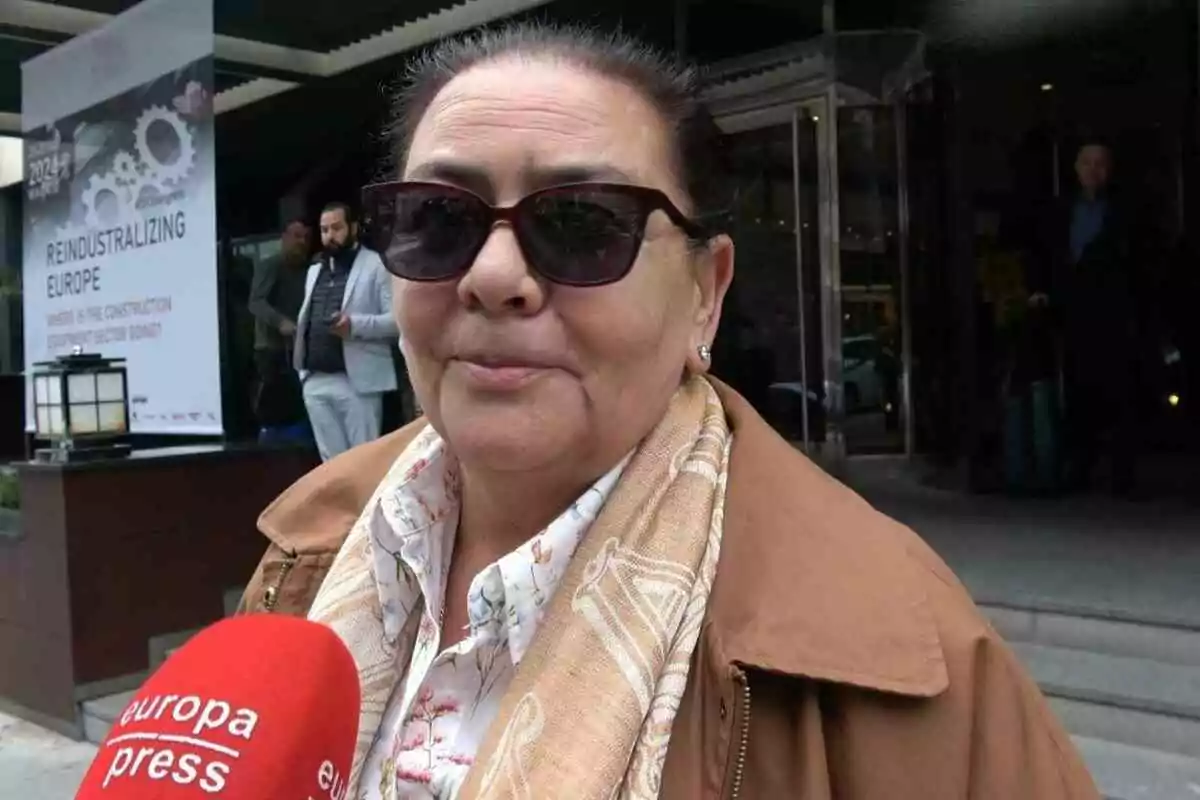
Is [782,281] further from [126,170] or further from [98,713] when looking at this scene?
[98,713]

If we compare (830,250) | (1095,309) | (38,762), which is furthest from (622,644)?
(830,250)

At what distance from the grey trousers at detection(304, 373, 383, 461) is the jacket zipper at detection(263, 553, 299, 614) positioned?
11.3 ft

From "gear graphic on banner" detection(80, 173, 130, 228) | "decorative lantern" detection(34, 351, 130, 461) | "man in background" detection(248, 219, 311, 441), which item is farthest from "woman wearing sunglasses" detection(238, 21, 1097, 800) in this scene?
"gear graphic on banner" detection(80, 173, 130, 228)

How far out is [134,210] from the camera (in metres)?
5.53

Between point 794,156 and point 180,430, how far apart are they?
160 inches

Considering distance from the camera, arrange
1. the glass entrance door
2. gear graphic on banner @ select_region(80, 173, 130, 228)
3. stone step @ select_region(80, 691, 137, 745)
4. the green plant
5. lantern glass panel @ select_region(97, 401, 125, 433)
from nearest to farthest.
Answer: stone step @ select_region(80, 691, 137, 745) < lantern glass panel @ select_region(97, 401, 125, 433) < the green plant < gear graphic on banner @ select_region(80, 173, 130, 228) < the glass entrance door

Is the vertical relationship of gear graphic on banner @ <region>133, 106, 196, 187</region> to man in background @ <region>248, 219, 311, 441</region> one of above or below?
above

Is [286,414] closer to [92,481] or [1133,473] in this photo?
[92,481]

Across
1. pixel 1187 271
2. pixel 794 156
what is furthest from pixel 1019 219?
pixel 794 156

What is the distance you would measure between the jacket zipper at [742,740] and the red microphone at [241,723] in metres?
0.36

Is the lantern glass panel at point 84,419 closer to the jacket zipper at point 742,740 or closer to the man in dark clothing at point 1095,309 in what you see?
the jacket zipper at point 742,740

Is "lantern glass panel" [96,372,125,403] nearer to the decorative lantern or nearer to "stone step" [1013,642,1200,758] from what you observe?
the decorative lantern

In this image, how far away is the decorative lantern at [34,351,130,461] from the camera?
15.1ft

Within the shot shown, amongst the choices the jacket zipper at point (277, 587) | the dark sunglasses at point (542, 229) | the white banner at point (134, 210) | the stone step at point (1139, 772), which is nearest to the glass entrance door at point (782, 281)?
the white banner at point (134, 210)
